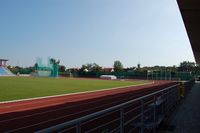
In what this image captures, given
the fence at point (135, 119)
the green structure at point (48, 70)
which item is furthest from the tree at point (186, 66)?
the fence at point (135, 119)

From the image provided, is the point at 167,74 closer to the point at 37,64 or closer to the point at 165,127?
the point at 37,64

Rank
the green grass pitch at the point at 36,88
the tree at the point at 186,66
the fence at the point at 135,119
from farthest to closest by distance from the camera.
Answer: the tree at the point at 186,66
the green grass pitch at the point at 36,88
the fence at the point at 135,119

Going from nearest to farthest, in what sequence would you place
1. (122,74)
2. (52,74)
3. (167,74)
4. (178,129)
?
(178,129)
(52,74)
(167,74)
(122,74)

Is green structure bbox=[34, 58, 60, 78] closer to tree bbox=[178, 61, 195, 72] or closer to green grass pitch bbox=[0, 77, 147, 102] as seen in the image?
green grass pitch bbox=[0, 77, 147, 102]

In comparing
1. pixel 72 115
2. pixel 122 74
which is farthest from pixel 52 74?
pixel 72 115

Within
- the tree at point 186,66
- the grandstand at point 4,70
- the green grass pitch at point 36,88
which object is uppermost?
the tree at point 186,66

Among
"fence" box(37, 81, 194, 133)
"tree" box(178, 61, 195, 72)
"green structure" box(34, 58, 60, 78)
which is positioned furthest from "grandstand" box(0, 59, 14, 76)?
"tree" box(178, 61, 195, 72)

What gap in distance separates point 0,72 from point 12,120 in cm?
7666

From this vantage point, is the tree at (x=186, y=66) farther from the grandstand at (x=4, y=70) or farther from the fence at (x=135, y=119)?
the fence at (x=135, y=119)

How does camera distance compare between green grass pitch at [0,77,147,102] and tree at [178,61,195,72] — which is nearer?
green grass pitch at [0,77,147,102]

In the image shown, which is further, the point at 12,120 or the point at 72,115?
the point at 72,115

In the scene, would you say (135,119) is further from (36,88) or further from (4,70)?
(4,70)

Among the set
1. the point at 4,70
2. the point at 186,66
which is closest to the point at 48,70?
the point at 4,70

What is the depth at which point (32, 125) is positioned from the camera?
10117 mm
